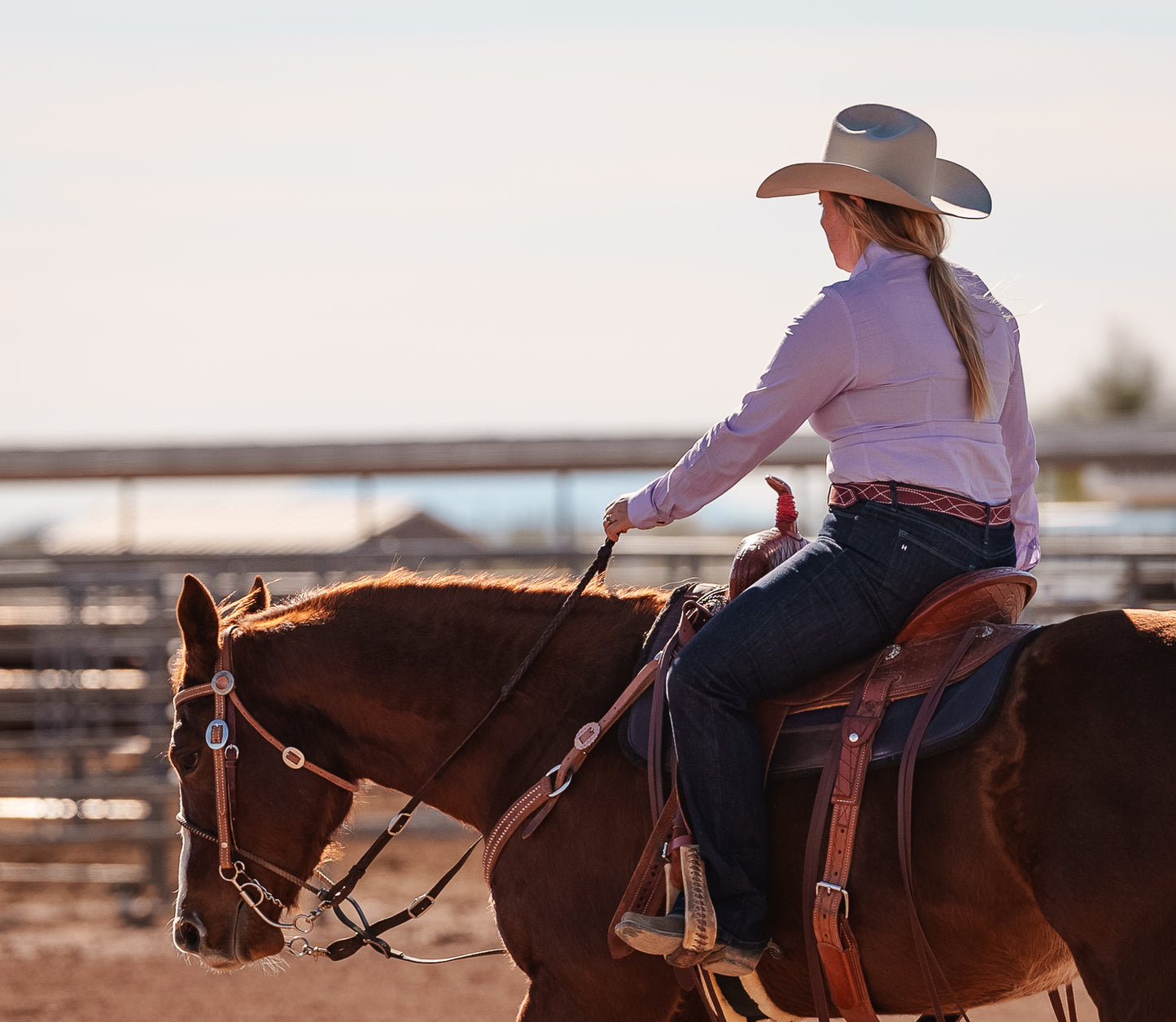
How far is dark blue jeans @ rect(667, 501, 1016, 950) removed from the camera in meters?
2.81

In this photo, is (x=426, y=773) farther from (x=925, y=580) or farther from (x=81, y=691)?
(x=81, y=691)

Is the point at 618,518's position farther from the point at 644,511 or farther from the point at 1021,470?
the point at 1021,470

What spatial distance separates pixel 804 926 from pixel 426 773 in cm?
113

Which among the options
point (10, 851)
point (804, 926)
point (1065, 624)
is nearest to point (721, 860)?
point (804, 926)

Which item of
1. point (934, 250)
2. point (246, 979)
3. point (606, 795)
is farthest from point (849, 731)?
point (246, 979)

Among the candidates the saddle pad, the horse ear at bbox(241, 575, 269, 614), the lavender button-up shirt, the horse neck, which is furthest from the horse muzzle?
the lavender button-up shirt

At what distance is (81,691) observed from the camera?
27.9 ft

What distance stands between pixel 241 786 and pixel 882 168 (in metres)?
2.21

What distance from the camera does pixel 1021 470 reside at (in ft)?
10.7

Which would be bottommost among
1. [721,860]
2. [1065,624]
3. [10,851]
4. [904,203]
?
[10,851]

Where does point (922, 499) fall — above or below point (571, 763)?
above

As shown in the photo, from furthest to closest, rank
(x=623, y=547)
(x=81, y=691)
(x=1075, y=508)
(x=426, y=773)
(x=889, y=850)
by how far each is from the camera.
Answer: (x=1075, y=508)
(x=623, y=547)
(x=81, y=691)
(x=426, y=773)
(x=889, y=850)

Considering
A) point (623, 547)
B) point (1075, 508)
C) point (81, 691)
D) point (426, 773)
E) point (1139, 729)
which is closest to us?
point (1139, 729)

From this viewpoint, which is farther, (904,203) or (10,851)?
(10,851)
